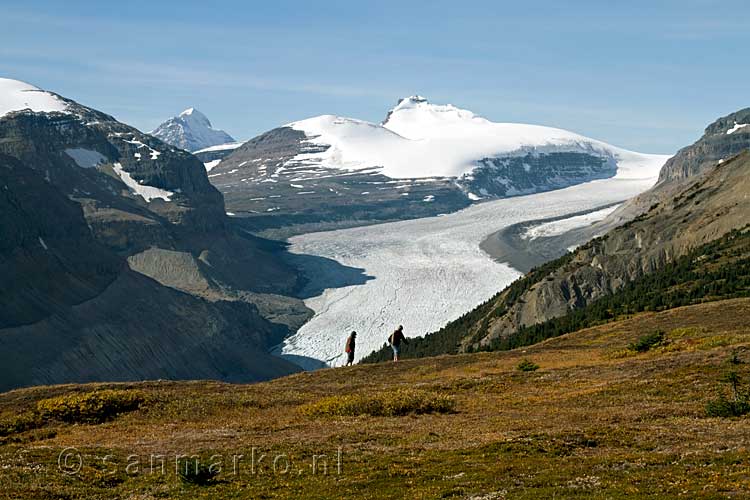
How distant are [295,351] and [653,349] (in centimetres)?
13329

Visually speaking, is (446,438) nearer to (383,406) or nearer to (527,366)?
(383,406)

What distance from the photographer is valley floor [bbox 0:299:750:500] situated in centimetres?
2136

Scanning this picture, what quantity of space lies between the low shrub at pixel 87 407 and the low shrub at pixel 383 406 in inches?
292

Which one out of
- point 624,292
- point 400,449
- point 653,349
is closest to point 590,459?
point 400,449

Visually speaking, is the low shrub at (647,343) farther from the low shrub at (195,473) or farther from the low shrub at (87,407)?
the low shrub at (195,473)

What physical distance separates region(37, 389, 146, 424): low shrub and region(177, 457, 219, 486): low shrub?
1222cm

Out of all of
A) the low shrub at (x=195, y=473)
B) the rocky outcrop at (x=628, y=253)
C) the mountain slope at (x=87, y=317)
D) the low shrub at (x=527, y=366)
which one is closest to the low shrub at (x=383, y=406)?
the low shrub at (x=527, y=366)

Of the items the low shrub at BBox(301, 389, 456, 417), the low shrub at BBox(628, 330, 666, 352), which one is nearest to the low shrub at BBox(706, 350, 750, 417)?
the low shrub at BBox(301, 389, 456, 417)

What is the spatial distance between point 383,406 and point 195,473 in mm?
12129

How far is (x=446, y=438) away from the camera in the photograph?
27766 mm

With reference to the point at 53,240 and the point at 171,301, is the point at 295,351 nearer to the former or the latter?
the point at 171,301

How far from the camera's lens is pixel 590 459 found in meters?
23.1

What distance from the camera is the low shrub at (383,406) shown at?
33875 millimetres

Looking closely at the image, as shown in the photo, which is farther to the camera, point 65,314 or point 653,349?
point 65,314
